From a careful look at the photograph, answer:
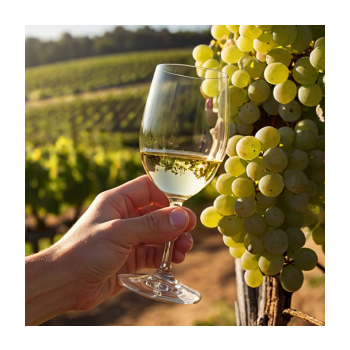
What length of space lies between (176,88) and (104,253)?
455 mm

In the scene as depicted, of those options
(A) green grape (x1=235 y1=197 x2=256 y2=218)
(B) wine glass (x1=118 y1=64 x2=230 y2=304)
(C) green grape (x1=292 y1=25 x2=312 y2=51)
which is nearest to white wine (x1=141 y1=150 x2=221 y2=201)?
(B) wine glass (x1=118 y1=64 x2=230 y2=304)

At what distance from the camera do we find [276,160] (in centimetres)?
83

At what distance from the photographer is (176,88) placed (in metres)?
0.86

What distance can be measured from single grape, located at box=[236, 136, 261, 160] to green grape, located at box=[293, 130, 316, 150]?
0.09m

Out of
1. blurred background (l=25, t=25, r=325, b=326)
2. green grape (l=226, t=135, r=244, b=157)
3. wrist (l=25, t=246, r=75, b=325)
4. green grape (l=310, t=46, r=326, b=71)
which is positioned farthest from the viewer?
blurred background (l=25, t=25, r=325, b=326)

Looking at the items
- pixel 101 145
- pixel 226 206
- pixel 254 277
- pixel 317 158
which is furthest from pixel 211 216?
pixel 101 145

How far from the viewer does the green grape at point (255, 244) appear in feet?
2.83

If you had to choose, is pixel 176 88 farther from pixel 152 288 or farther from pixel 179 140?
pixel 152 288

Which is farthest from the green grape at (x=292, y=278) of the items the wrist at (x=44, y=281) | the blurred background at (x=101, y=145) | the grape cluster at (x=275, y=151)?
the blurred background at (x=101, y=145)

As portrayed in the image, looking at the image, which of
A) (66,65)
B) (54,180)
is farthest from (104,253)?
(66,65)

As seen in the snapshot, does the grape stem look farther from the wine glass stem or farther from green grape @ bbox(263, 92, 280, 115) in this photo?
green grape @ bbox(263, 92, 280, 115)

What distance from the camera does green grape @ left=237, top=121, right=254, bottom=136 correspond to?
3.06ft

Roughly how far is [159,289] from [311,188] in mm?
415

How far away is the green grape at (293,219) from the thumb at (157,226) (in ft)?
0.74
